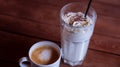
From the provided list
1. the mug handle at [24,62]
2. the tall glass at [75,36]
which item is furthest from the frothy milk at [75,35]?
the mug handle at [24,62]

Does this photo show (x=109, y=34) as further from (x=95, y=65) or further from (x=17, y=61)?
(x=17, y=61)

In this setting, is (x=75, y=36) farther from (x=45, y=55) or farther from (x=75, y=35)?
(x=45, y=55)

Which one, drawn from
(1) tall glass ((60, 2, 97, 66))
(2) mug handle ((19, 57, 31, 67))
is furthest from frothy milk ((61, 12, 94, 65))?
(2) mug handle ((19, 57, 31, 67))

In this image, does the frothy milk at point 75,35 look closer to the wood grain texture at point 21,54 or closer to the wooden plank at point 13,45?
the wood grain texture at point 21,54

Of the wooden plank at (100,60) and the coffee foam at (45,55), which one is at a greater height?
the coffee foam at (45,55)

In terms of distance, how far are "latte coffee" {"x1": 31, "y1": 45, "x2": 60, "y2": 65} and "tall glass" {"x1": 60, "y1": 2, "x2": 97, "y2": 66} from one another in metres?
0.06

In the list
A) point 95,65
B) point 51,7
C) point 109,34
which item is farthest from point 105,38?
point 51,7

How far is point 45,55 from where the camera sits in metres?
0.80

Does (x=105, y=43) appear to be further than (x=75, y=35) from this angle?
Yes

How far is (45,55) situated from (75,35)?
11cm

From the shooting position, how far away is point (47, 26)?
98 centimetres

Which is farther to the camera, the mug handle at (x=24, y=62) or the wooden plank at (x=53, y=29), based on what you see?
the wooden plank at (x=53, y=29)

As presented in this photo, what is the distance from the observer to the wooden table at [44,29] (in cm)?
89

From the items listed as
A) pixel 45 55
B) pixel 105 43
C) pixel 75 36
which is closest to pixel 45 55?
pixel 45 55
